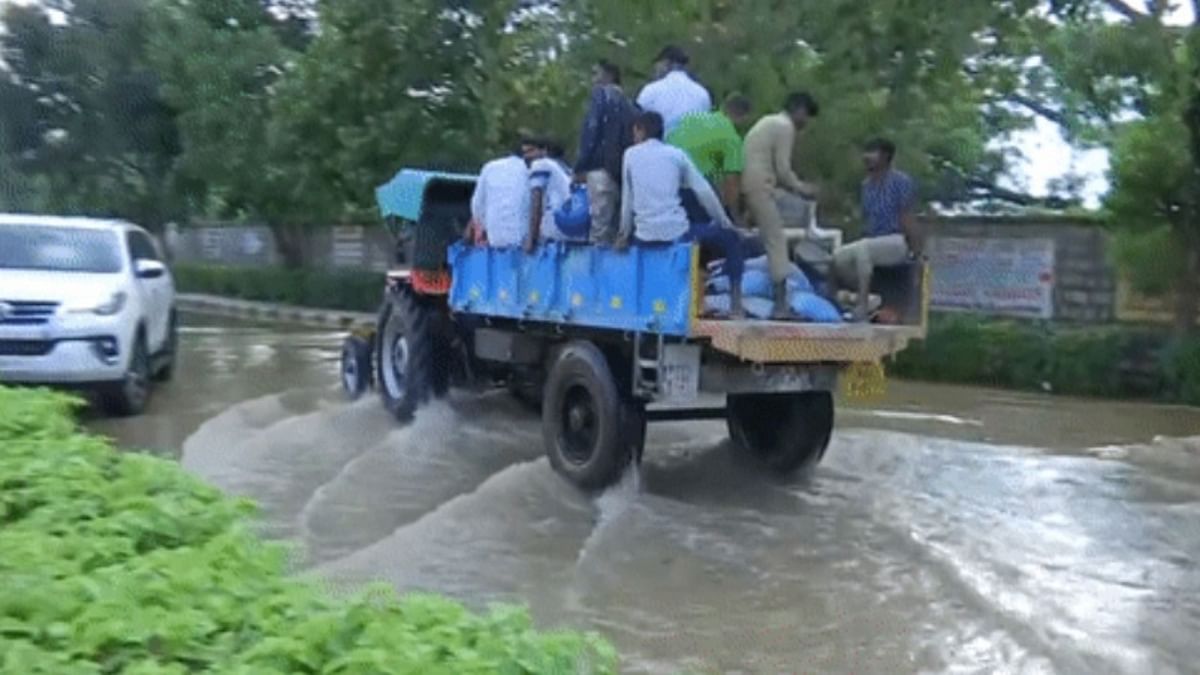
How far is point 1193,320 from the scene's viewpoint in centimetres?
1784

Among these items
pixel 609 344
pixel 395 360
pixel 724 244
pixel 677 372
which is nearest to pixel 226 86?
pixel 395 360

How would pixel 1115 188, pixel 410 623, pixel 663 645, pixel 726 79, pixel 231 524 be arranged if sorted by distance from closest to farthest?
pixel 410 623
pixel 231 524
pixel 663 645
pixel 1115 188
pixel 726 79

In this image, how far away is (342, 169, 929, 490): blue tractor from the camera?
30.6 ft

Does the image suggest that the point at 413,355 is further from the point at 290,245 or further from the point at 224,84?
the point at 290,245

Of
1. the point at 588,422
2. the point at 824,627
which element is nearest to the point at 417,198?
the point at 588,422

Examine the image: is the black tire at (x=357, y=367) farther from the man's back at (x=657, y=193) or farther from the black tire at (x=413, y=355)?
the man's back at (x=657, y=193)

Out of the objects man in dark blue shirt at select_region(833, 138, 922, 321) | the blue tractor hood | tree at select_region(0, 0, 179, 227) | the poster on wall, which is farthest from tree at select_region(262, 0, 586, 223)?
man in dark blue shirt at select_region(833, 138, 922, 321)

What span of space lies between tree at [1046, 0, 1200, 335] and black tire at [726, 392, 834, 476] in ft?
20.5

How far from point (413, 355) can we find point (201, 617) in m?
9.47

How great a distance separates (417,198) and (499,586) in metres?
5.53

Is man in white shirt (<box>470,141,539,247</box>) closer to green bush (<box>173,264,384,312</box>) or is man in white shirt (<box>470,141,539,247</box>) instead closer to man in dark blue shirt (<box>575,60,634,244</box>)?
man in dark blue shirt (<box>575,60,634,244</box>)

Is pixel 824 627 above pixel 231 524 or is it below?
below

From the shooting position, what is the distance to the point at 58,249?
14.1m

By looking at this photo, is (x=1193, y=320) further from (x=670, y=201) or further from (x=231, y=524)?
(x=231, y=524)
